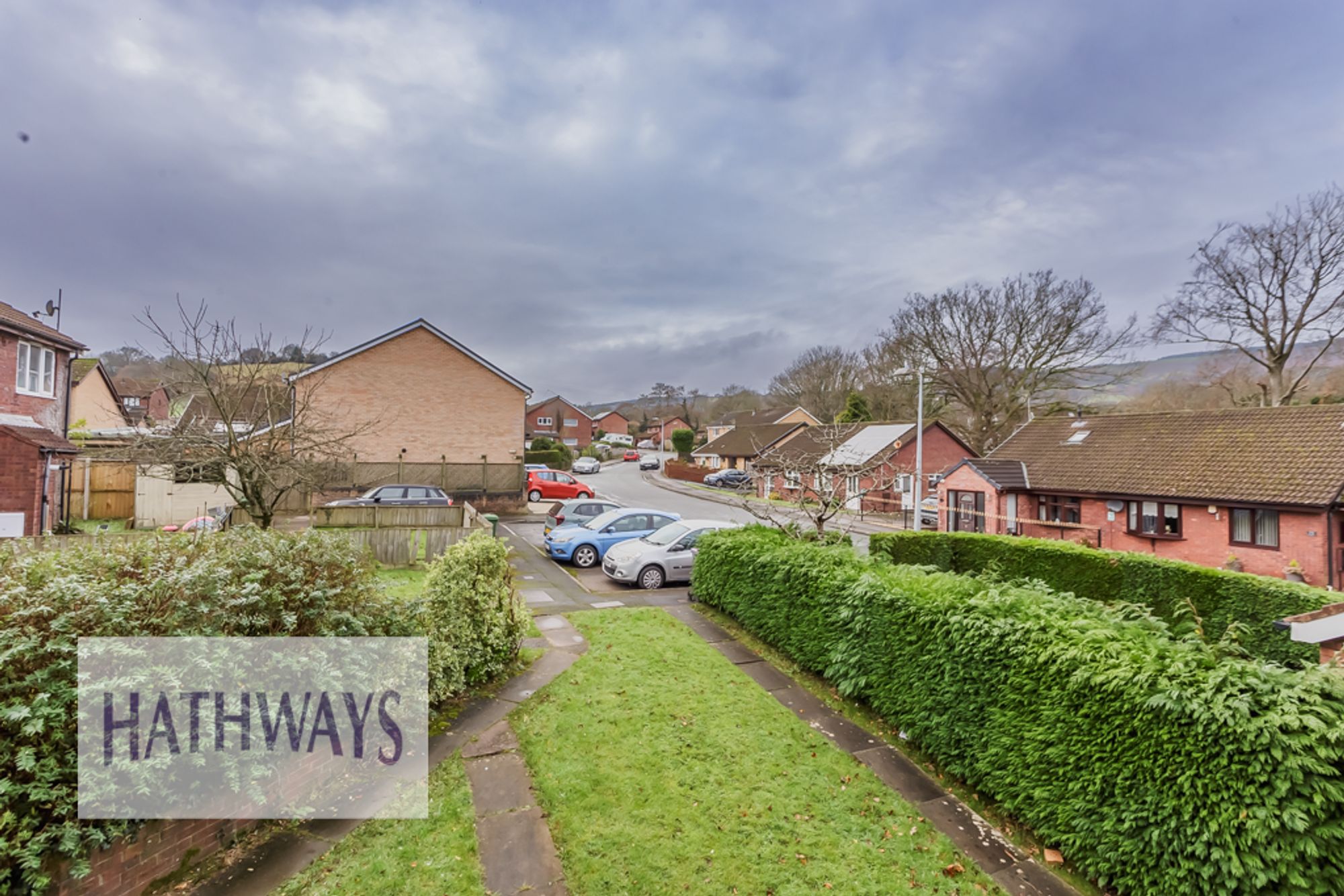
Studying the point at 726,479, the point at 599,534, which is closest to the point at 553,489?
the point at 599,534

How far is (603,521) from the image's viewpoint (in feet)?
50.0

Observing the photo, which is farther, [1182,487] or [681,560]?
[1182,487]

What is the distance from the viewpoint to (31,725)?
10.1ft

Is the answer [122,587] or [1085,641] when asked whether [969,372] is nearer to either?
[1085,641]

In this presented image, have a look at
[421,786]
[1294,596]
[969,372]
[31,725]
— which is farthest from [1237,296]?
[31,725]

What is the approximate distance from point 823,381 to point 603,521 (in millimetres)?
49171

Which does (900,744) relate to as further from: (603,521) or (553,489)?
(553,489)

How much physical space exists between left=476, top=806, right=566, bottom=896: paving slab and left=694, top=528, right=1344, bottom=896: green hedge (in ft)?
11.7

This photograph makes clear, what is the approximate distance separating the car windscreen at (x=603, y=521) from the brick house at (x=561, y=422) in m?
60.5

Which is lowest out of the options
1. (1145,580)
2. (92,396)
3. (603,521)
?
(1145,580)

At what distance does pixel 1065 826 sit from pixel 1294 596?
778 cm

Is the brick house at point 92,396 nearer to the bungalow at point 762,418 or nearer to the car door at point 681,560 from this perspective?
the car door at point 681,560

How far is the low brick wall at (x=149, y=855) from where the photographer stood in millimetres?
3338

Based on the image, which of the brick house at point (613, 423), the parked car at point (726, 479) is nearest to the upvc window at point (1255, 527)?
the parked car at point (726, 479)
